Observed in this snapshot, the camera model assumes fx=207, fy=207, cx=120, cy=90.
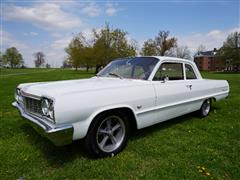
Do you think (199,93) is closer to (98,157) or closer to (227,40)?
(98,157)

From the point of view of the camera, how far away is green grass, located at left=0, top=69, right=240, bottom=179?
9.64 feet

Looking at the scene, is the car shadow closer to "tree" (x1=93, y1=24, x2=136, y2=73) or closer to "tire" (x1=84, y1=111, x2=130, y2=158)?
"tire" (x1=84, y1=111, x2=130, y2=158)

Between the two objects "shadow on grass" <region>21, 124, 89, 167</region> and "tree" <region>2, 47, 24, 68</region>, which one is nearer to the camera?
"shadow on grass" <region>21, 124, 89, 167</region>

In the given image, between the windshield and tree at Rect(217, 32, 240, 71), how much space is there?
210 ft

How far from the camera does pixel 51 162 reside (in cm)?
326

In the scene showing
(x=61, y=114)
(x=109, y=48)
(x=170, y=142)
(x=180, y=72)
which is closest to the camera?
(x=61, y=114)

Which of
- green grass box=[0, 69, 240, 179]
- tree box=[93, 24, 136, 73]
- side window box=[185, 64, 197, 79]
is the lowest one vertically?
green grass box=[0, 69, 240, 179]

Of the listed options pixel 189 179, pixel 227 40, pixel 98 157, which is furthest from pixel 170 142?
pixel 227 40

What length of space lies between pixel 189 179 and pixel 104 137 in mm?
1416

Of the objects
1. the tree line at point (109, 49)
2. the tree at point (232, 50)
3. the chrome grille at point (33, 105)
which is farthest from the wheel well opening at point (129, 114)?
the tree at point (232, 50)

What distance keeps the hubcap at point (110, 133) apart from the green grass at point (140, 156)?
219 millimetres

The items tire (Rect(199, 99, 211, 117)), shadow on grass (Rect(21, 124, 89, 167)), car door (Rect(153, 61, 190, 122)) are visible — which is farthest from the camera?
tire (Rect(199, 99, 211, 117))

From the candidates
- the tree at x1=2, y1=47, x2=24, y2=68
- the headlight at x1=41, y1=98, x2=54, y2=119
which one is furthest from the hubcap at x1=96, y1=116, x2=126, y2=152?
the tree at x1=2, y1=47, x2=24, y2=68

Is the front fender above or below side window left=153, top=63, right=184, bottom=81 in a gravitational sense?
below
